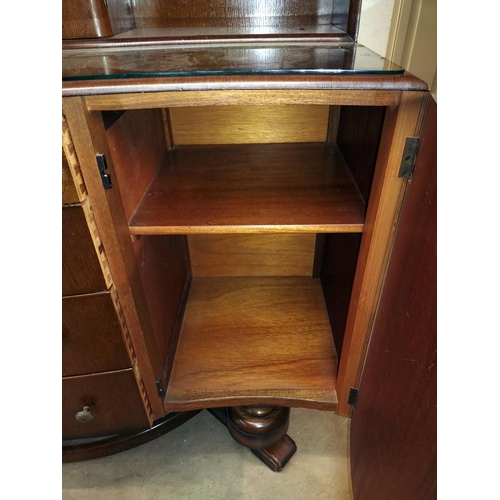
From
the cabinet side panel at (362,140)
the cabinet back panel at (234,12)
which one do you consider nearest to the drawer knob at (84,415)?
the cabinet side panel at (362,140)

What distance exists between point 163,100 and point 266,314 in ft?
2.15

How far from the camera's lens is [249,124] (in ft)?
2.90

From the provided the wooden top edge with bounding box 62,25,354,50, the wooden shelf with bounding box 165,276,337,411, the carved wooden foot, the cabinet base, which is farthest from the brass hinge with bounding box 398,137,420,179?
the cabinet base

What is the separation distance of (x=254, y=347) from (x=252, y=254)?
0.97 ft

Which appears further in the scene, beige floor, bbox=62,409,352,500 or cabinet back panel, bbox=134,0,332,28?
beige floor, bbox=62,409,352,500

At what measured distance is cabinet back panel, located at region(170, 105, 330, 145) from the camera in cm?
86

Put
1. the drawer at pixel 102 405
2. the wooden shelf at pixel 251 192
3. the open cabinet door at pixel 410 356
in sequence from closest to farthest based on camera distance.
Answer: the open cabinet door at pixel 410 356 → the wooden shelf at pixel 251 192 → the drawer at pixel 102 405

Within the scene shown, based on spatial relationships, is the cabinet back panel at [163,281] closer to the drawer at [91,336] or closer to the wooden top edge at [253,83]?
the drawer at [91,336]

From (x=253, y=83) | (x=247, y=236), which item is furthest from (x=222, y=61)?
(x=247, y=236)

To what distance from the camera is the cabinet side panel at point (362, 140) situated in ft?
1.95

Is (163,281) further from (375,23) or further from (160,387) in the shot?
(375,23)

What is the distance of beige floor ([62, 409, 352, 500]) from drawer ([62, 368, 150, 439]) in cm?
19

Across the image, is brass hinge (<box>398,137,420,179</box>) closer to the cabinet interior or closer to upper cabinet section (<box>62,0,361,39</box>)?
the cabinet interior

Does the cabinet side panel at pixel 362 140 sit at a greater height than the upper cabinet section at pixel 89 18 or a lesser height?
lesser
